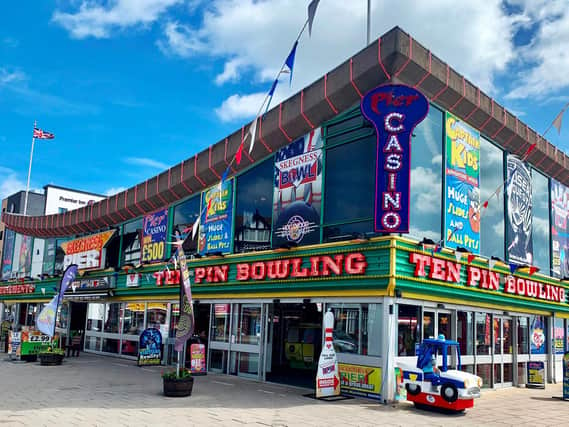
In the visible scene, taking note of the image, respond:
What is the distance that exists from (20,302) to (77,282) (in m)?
9.00

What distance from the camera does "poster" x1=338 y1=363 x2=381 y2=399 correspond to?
1255 centimetres

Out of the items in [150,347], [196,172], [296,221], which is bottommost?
[150,347]

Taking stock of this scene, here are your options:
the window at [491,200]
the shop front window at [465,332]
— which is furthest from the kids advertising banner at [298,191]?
the window at [491,200]

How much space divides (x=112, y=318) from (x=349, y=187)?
14.7m

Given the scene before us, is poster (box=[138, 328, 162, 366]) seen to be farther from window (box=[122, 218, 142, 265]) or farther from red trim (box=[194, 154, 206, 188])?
red trim (box=[194, 154, 206, 188])

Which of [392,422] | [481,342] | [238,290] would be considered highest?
[238,290]

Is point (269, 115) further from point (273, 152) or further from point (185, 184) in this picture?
point (185, 184)

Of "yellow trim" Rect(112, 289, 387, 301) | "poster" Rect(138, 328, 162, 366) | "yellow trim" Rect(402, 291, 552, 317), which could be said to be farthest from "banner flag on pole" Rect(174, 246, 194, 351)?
"poster" Rect(138, 328, 162, 366)

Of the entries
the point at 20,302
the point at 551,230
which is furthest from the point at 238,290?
the point at 20,302

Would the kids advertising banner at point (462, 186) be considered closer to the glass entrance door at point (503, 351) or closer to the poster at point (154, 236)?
the glass entrance door at point (503, 351)

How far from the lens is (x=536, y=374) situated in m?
17.0

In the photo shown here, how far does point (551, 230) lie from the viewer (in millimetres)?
20125

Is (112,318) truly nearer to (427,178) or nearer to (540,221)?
(427,178)

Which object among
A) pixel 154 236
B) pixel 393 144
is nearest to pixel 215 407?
pixel 393 144
